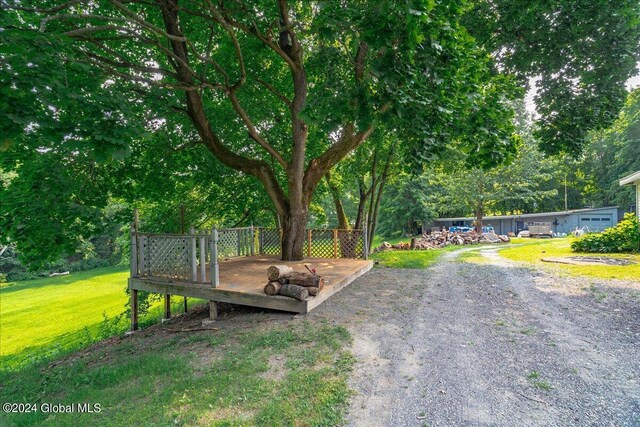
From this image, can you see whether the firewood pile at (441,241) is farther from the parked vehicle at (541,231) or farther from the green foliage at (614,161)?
the green foliage at (614,161)

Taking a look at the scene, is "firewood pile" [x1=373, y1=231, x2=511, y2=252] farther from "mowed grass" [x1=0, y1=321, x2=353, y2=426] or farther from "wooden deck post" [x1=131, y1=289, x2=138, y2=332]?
"mowed grass" [x1=0, y1=321, x2=353, y2=426]

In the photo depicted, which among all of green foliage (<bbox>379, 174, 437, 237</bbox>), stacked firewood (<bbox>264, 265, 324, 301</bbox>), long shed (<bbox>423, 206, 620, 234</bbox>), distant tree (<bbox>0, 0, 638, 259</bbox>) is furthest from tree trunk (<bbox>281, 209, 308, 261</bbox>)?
long shed (<bbox>423, 206, 620, 234</bbox>)

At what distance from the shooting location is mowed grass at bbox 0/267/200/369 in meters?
8.60

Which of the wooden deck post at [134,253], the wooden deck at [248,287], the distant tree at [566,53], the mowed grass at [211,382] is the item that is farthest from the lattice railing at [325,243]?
the distant tree at [566,53]

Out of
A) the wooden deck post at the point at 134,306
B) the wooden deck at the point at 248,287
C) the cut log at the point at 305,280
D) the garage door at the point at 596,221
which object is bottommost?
the wooden deck post at the point at 134,306

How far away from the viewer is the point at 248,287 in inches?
203

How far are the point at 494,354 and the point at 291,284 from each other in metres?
2.86

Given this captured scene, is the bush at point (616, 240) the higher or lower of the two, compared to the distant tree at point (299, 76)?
lower

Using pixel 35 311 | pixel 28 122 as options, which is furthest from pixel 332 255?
pixel 35 311

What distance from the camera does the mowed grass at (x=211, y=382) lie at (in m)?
2.34

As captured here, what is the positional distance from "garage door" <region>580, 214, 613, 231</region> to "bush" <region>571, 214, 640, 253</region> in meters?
15.1

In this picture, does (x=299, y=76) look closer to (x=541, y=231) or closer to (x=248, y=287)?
(x=248, y=287)

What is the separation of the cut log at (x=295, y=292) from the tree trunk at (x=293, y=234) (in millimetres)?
3177

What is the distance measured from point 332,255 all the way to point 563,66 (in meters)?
7.18
